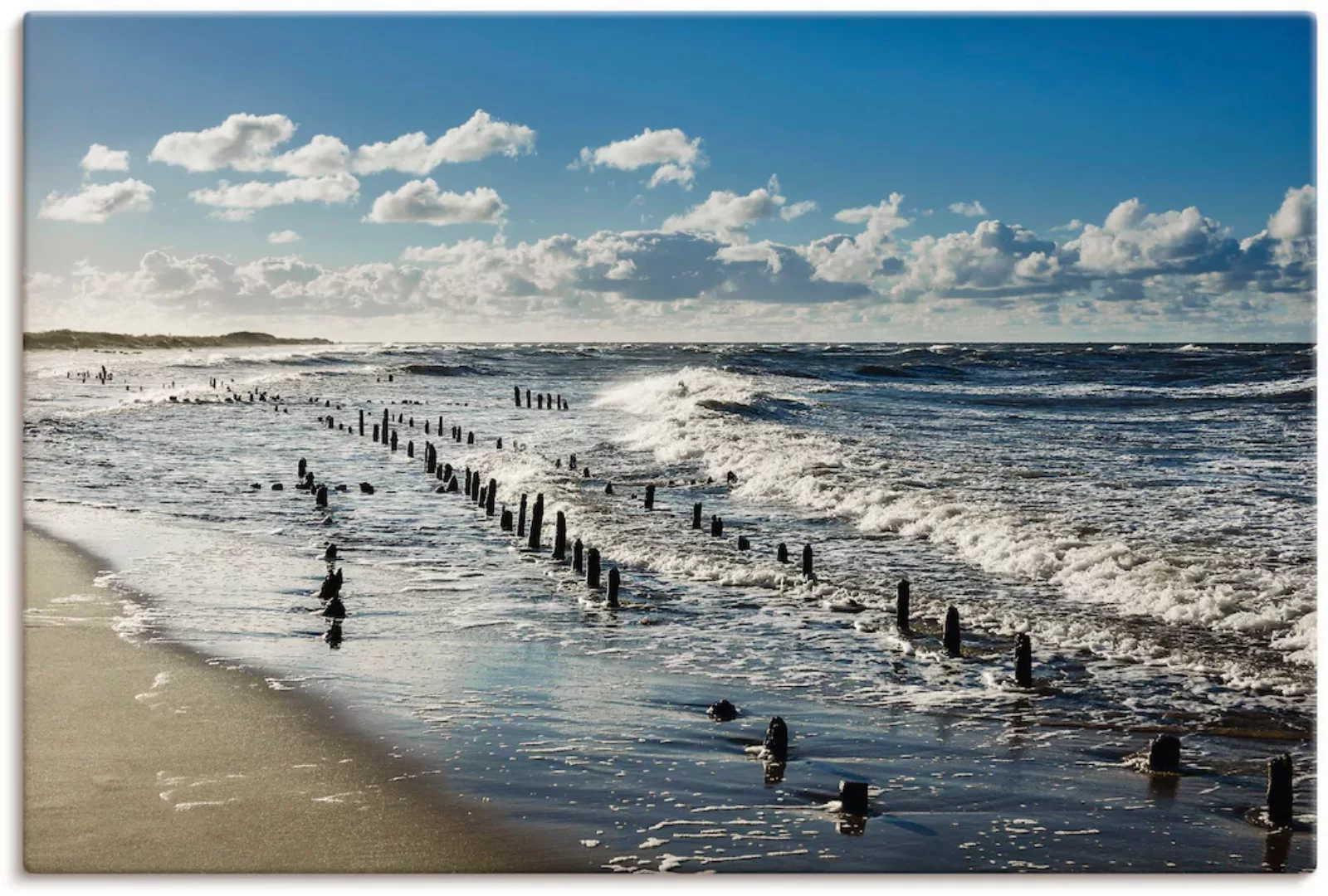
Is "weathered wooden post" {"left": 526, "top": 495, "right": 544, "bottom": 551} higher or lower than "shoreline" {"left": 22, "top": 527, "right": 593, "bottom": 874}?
higher

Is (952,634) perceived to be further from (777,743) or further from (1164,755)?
(777,743)

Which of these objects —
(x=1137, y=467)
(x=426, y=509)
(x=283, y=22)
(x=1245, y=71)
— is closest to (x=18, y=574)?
(x=283, y=22)

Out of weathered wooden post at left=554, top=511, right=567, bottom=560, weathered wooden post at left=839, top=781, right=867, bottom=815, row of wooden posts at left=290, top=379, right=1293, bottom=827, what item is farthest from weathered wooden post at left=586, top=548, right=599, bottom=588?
weathered wooden post at left=839, top=781, right=867, bottom=815

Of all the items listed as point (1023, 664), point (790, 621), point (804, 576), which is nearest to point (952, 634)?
point (1023, 664)

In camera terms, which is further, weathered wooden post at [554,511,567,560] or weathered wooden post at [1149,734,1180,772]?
weathered wooden post at [554,511,567,560]

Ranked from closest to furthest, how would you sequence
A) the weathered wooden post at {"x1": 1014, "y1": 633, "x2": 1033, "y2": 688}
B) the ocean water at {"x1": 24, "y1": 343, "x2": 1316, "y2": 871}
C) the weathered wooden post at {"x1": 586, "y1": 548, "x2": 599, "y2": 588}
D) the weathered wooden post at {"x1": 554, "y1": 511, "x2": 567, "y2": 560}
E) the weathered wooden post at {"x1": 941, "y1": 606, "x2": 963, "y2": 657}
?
the ocean water at {"x1": 24, "y1": 343, "x2": 1316, "y2": 871} < the weathered wooden post at {"x1": 1014, "y1": 633, "x2": 1033, "y2": 688} < the weathered wooden post at {"x1": 941, "y1": 606, "x2": 963, "y2": 657} < the weathered wooden post at {"x1": 586, "y1": 548, "x2": 599, "y2": 588} < the weathered wooden post at {"x1": 554, "y1": 511, "x2": 567, "y2": 560}

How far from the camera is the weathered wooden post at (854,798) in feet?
21.3

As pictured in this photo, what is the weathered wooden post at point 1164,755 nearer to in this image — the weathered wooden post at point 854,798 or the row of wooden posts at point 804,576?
the row of wooden posts at point 804,576

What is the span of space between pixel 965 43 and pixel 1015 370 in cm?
6840

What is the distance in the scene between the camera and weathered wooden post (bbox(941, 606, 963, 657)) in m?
10.5

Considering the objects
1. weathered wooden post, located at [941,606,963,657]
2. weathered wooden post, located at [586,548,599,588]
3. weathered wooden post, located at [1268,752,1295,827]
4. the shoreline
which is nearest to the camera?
the shoreline

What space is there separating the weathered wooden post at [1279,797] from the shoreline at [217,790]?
12.7 feet

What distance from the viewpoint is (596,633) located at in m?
11.1

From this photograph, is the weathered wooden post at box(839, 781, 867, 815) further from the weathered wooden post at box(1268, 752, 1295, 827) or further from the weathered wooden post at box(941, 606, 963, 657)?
the weathered wooden post at box(941, 606, 963, 657)
